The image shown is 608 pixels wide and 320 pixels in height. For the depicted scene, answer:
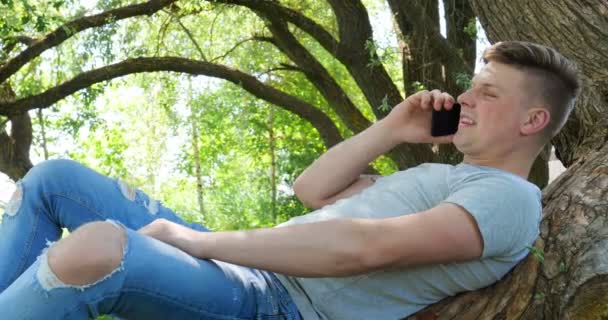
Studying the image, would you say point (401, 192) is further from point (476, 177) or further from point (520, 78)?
point (520, 78)

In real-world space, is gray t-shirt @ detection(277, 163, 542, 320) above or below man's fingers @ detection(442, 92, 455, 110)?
below

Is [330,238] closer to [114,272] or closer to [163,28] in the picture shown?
[114,272]

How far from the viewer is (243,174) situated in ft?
58.0

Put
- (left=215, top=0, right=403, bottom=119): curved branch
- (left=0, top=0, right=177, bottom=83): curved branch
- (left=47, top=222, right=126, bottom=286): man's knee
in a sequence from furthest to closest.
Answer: (left=215, top=0, right=403, bottom=119): curved branch, (left=0, top=0, right=177, bottom=83): curved branch, (left=47, top=222, right=126, bottom=286): man's knee

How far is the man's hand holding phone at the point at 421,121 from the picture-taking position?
3.18 meters

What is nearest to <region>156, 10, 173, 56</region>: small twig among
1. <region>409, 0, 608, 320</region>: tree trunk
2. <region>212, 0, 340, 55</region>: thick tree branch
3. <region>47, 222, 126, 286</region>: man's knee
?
<region>212, 0, 340, 55</region>: thick tree branch

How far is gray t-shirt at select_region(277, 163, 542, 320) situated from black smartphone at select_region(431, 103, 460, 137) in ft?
1.28

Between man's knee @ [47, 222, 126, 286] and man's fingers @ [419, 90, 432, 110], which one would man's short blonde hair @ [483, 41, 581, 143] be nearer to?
man's fingers @ [419, 90, 432, 110]

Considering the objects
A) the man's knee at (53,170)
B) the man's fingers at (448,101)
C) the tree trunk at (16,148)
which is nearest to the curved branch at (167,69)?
the tree trunk at (16,148)

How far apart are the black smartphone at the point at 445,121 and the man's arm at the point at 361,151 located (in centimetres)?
2

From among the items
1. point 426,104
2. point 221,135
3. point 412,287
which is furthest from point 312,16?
point 412,287

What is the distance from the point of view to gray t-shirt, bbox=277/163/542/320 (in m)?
2.45

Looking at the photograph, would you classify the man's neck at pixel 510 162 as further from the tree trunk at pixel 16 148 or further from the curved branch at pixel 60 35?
the tree trunk at pixel 16 148

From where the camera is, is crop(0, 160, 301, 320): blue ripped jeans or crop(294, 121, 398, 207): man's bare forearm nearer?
crop(0, 160, 301, 320): blue ripped jeans
